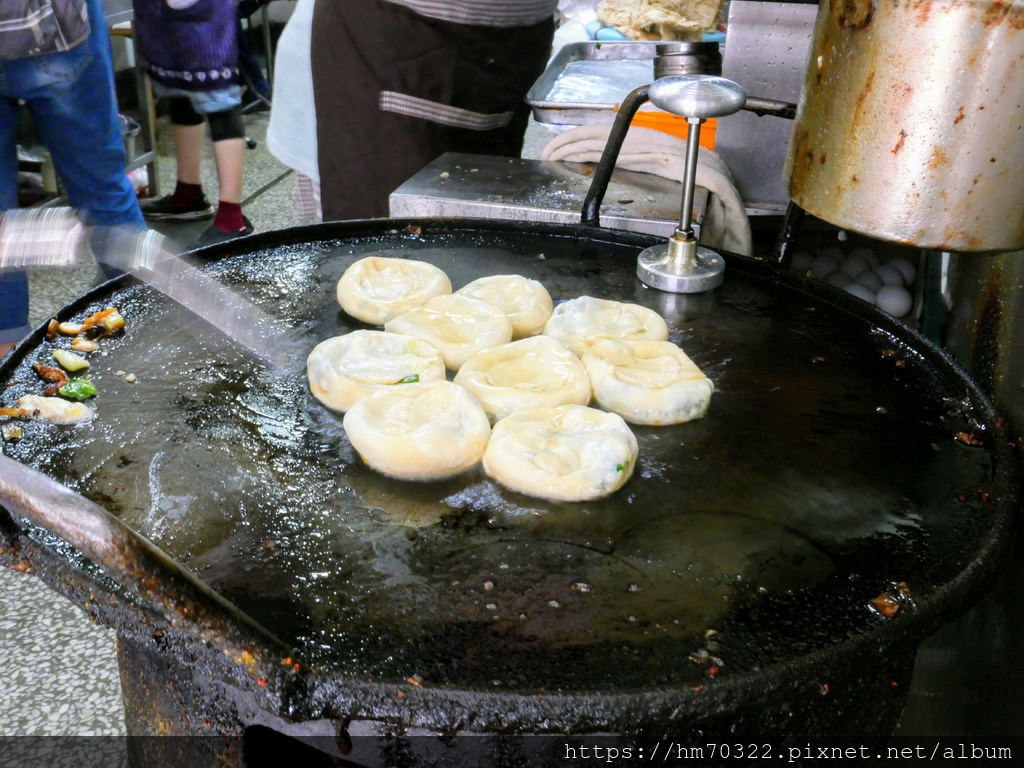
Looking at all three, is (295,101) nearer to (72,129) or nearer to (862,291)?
(72,129)

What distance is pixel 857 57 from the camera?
1244 millimetres

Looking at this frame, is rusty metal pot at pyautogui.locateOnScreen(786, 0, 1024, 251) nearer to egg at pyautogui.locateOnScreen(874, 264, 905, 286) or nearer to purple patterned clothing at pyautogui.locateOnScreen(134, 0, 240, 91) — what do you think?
egg at pyautogui.locateOnScreen(874, 264, 905, 286)

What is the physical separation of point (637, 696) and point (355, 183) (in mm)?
2477

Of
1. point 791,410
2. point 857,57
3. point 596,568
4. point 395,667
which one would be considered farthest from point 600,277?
point 395,667

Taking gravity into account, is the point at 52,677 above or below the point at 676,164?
below

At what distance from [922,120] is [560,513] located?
0.77 metres

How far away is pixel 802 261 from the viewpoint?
11.3 ft

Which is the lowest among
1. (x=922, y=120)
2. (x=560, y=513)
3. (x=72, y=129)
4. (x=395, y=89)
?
(x=72, y=129)

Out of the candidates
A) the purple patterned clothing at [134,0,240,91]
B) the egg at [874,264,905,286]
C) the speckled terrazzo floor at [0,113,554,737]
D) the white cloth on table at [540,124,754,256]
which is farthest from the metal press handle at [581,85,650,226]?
the purple patterned clothing at [134,0,240,91]

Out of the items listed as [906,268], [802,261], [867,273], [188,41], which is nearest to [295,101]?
[188,41]

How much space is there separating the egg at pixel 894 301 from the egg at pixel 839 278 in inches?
5.1

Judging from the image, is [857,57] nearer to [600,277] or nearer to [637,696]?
[600,277]

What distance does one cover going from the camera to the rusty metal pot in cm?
112

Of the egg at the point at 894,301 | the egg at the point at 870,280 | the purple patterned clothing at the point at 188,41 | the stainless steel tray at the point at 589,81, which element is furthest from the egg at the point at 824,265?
the purple patterned clothing at the point at 188,41
